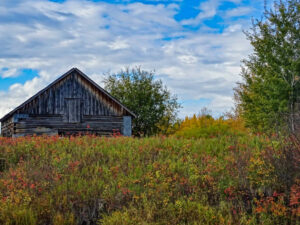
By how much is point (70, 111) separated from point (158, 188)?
710 inches

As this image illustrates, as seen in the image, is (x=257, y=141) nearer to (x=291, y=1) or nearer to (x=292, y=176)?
(x=292, y=176)

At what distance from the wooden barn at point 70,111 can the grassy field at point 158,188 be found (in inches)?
547

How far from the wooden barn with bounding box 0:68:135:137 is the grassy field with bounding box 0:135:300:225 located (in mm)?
13893

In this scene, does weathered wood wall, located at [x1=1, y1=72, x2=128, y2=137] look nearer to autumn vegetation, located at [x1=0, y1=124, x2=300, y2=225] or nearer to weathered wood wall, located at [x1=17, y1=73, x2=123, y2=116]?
weathered wood wall, located at [x1=17, y1=73, x2=123, y2=116]

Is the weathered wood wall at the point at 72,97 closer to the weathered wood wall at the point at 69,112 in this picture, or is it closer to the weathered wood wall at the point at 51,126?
the weathered wood wall at the point at 69,112

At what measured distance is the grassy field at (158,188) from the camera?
317 inches

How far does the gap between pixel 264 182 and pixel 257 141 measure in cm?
393

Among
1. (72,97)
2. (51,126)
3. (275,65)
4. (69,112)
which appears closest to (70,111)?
(69,112)

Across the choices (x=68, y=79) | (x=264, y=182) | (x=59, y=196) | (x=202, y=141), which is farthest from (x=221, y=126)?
(x=68, y=79)

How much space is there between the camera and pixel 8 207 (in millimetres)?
8641

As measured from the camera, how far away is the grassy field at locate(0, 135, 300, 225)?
805 cm

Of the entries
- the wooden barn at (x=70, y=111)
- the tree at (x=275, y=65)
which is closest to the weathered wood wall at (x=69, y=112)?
the wooden barn at (x=70, y=111)

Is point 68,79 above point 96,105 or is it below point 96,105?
above

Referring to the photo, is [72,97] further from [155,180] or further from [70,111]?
[155,180]
